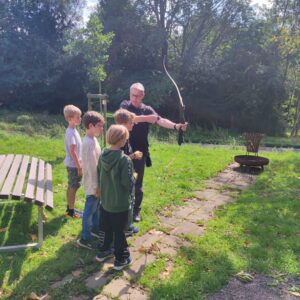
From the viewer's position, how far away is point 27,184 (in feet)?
12.5

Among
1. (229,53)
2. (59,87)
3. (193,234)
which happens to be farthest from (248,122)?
(193,234)

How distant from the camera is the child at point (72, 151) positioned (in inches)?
158

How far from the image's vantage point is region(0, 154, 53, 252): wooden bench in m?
3.24

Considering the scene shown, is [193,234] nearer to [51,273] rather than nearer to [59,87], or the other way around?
[51,273]

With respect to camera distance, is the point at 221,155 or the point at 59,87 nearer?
the point at 221,155

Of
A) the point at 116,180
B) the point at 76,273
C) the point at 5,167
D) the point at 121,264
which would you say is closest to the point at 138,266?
the point at 121,264

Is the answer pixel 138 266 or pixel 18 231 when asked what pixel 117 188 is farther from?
pixel 18 231

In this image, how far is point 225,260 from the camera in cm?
338

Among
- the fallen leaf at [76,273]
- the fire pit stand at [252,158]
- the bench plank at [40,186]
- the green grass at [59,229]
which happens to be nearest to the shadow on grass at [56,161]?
the green grass at [59,229]

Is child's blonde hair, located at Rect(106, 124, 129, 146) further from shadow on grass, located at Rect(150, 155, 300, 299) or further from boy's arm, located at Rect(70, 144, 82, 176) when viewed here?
shadow on grass, located at Rect(150, 155, 300, 299)

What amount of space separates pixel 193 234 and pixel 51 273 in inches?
66.8

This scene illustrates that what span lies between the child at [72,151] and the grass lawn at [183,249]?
14.2 inches

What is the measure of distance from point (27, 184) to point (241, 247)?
245cm

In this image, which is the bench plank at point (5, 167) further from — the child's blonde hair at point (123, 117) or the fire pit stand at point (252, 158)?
the fire pit stand at point (252, 158)
